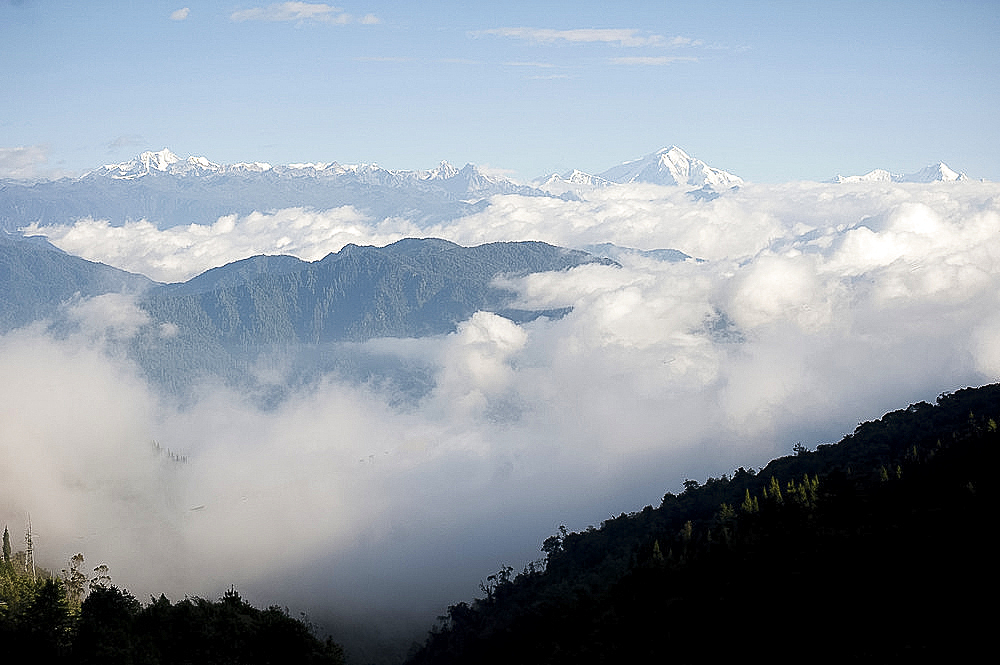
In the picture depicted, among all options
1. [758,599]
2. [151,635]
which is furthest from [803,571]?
[151,635]

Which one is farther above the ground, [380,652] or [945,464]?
[945,464]

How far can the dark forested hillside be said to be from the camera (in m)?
60.9

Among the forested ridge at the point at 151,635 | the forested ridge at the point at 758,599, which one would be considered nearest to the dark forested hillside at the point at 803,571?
the forested ridge at the point at 758,599

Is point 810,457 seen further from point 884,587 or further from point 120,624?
point 120,624

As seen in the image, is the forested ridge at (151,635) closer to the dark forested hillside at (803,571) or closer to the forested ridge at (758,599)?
the forested ridge at (758,599)

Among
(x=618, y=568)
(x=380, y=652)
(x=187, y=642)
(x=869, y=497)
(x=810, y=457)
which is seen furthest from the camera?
(x=380, y=652)

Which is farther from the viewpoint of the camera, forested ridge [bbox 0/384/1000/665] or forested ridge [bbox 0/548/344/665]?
forested ridge [bbox 0/548/344/665]

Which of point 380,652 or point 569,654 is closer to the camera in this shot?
point 569,654

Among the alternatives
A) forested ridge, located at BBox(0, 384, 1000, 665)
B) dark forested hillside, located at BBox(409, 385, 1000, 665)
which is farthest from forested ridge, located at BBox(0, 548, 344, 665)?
dark forested hillside, located at BBox(409, 385, 1000, 665)

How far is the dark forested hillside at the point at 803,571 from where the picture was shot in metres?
60.9

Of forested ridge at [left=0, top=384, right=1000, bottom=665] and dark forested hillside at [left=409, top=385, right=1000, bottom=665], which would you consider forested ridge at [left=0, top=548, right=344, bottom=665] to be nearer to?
forested ridge at [left=0, top=384, right=1000, bottom=665]

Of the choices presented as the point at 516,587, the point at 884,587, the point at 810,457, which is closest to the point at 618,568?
the point at 516,587

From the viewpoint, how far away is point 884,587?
6444 cm

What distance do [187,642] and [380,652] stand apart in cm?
11027
